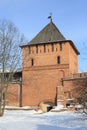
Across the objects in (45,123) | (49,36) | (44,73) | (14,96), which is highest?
(49,36)

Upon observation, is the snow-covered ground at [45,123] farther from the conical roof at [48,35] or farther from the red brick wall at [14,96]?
the conical roof at [48,35]

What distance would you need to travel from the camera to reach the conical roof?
139 feet

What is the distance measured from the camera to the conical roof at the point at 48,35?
4250 cm

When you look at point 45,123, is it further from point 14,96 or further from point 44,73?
point 14,96

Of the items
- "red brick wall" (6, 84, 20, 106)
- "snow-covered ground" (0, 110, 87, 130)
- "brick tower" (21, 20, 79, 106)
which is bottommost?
"snow-covered ground" (0, 110, 87, 130)

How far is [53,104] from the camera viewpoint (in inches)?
1583

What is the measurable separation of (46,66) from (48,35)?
445 centimetres

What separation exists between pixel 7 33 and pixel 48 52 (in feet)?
45.0

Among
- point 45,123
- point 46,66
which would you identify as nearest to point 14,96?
point 46,66

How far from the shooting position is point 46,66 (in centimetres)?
4203

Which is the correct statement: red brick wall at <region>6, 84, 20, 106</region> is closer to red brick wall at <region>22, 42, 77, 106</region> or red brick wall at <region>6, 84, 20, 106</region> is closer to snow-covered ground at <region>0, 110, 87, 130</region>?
red brick wall at <region>22, 42, 77, 106</region>

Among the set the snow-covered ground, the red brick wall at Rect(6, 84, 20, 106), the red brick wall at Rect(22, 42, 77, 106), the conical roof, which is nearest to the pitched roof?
the conical roof

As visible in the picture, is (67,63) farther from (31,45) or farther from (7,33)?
(7,33)

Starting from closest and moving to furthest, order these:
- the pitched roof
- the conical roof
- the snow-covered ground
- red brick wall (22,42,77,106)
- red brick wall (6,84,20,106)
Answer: the snow-covered ground < red brick wall (22,42,77,106) < the pitched roof < the conical roof < red brick wall (6,84,20,106)
